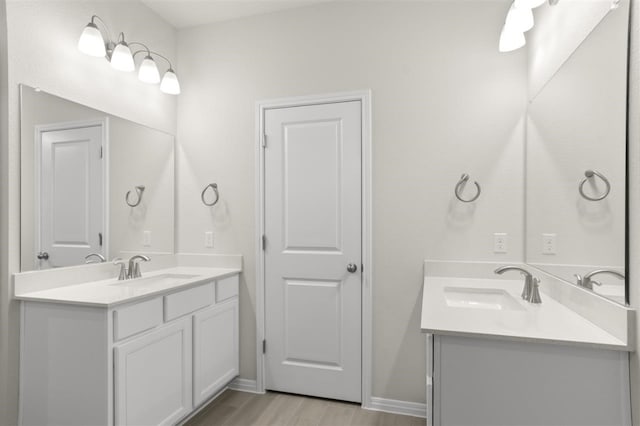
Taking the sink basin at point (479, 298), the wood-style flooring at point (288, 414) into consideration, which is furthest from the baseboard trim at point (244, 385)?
the sink basin at point (479, 298)

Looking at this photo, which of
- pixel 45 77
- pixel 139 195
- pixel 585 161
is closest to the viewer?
pixel 585 161

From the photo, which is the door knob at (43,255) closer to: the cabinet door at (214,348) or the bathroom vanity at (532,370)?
the cabinet door at (214,348)

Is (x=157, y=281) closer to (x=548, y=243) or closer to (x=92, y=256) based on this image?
(x=92, y=256)

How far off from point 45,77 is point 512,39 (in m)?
2.48

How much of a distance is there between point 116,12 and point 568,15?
260 cm

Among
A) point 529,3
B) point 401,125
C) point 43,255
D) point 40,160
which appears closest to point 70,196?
point 40,160

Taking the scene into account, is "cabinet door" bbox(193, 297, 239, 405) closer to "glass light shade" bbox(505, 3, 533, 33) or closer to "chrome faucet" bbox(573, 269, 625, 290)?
"chrome faucet" bbox(573, 269, 625, 290)

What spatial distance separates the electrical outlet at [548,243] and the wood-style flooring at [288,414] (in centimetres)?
130

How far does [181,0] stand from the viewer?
8.30ft

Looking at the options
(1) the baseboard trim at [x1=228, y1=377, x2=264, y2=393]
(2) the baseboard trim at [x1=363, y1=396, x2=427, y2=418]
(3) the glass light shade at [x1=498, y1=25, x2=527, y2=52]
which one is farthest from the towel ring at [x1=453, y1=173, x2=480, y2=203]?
(1) the baseboard trim at [x1=228, y1=377, x2=264, y2=393]

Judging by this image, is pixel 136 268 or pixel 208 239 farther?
pixel 208 239

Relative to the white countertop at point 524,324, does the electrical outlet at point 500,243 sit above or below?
above

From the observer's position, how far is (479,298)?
1.95m

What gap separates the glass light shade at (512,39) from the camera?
1.86m
